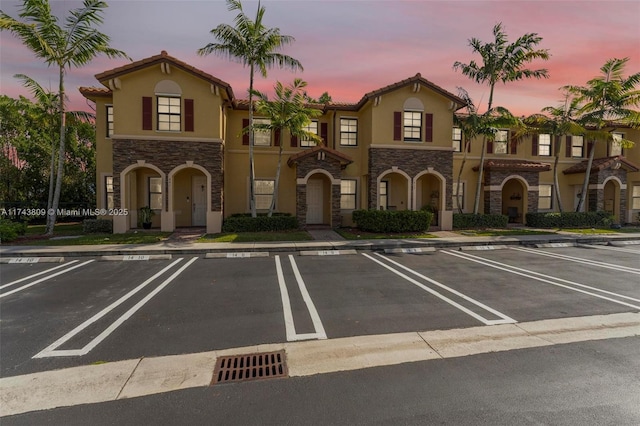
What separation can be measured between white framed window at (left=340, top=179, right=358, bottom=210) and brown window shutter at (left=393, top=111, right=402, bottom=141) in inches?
134

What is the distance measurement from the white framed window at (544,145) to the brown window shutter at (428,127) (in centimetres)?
904

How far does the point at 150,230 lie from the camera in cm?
1511

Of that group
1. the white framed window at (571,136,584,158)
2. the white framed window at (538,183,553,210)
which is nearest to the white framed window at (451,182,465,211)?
the white framed window at (538,183,553,210)

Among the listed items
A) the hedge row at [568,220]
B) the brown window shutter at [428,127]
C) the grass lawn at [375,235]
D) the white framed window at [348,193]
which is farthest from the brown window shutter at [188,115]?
the hedge row at [568,220]

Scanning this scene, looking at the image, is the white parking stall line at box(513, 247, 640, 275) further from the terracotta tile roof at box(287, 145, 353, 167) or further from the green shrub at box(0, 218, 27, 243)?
the green shrub at box(0, 218, 27, 243)

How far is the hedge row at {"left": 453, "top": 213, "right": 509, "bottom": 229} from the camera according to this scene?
1698cm

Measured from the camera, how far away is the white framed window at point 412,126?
651 inches

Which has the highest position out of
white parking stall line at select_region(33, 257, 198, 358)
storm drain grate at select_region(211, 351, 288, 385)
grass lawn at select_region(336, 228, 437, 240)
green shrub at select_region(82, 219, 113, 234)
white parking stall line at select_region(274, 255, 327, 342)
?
green shrub at select_region(82, 219, 113, 234)

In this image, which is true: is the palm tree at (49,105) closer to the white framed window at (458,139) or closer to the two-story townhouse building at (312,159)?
the two-story townhouse building at (312,159)

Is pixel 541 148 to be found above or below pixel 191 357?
above

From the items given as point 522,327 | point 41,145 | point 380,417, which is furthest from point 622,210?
point 41,145

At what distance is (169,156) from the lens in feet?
47.5

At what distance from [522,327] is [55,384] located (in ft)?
20.2

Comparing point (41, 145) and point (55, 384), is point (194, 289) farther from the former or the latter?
point (41, 145)
